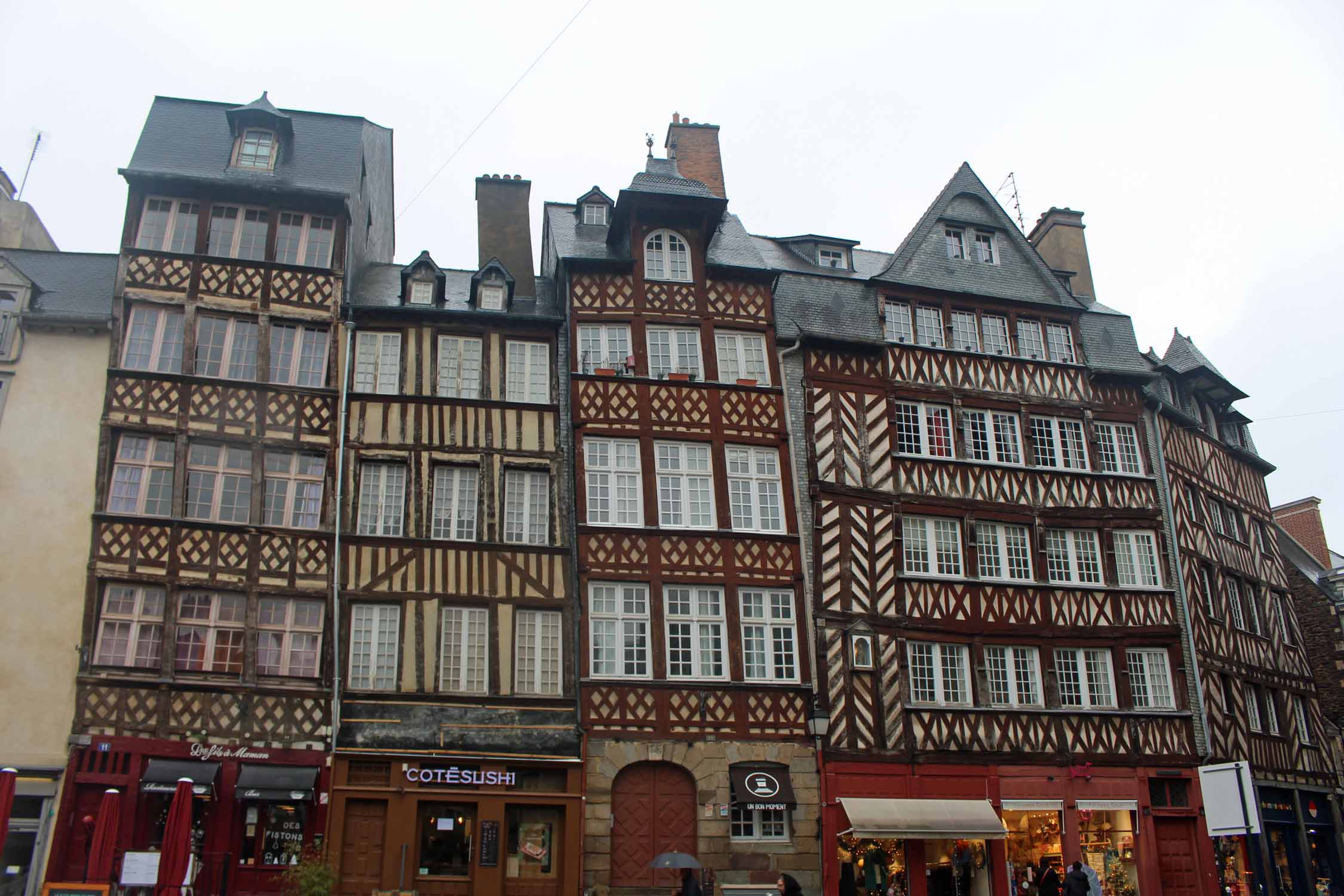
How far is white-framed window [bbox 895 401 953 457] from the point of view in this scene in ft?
70.1

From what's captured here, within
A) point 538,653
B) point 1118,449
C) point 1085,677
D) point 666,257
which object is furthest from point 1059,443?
point 538,653

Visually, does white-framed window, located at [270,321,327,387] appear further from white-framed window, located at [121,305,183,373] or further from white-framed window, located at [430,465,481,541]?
white-framed window, located at [430,465,481,541]

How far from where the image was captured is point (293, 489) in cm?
1869

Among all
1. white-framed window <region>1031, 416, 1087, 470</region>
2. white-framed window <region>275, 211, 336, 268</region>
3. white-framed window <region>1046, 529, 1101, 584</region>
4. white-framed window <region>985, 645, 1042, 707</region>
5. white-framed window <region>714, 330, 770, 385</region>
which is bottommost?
white-framed window <region>985, 645, 1042, 707</region>

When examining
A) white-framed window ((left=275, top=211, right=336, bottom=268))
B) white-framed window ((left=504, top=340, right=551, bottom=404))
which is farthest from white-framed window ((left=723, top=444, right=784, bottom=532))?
white-framed window ((left=275, top=211, right=336, bottom=268))

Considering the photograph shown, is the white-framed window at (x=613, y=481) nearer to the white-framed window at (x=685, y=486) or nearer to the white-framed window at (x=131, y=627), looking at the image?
the white-framed window at (x=685, y=486)

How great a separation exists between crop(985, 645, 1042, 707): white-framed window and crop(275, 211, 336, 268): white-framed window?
13147 mm

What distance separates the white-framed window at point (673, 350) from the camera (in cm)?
2073

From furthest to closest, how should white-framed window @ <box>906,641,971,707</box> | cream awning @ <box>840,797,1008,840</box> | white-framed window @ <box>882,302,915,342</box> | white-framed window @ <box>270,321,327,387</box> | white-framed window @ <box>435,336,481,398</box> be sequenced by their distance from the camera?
white-framed window @ <box>882,302,915,342</box>
white-framed window @ <box>435,336,481,398</box>
white-framed window @ <box>906,641,971,707</box>
white-framed window @ <box>270,321,327,387</box>
cream awning @ <box>840,797,1008,840</box>

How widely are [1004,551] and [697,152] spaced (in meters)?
10.2

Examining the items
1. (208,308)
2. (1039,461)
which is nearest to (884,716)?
(1039,461)

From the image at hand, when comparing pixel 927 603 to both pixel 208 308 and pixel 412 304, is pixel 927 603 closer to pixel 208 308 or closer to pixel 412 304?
pixel 412 304

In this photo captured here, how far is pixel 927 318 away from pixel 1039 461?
11.1 ft

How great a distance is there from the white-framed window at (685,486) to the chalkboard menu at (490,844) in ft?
17.6
